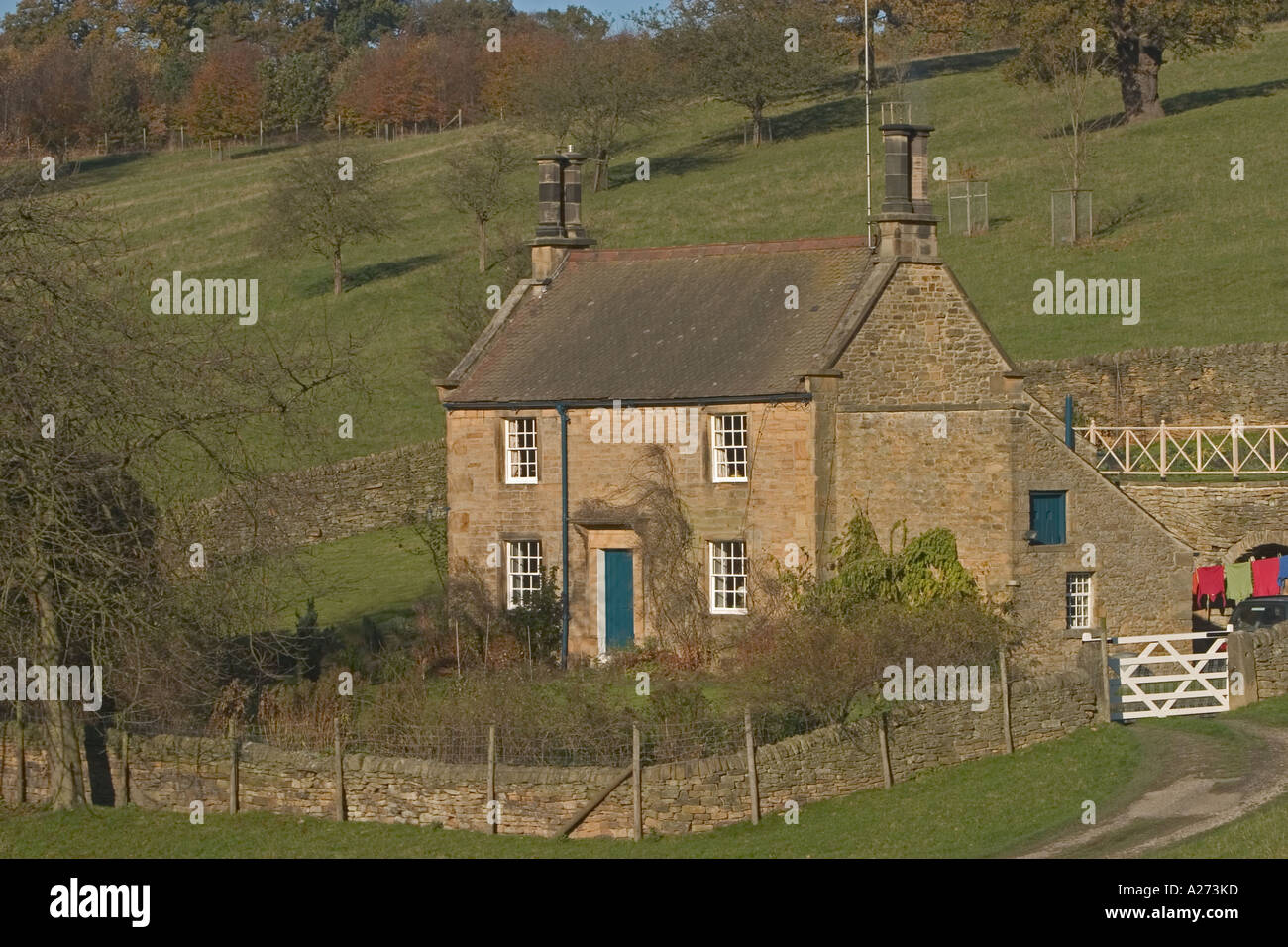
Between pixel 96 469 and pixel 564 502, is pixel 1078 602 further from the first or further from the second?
pixel 96 469

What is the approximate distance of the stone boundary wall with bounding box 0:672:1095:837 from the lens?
993 inches

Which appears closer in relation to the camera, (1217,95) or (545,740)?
(545,740)

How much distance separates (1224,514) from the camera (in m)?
41.8

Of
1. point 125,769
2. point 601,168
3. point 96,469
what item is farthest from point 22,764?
point 601,168

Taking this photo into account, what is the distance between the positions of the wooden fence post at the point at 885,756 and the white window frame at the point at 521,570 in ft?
43.7

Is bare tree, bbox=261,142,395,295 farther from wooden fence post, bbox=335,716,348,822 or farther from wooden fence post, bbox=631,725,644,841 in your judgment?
wooden fence post, bbox=631,725,644,841

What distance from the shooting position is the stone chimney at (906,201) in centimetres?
3697

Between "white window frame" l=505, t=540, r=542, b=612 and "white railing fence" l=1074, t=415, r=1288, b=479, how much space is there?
1475 centimetres

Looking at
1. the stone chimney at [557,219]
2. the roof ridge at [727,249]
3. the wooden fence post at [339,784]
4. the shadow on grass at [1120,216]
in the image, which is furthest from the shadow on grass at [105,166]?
the wooden fence post at [339,784]

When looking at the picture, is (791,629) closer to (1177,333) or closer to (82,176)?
(1177,333)

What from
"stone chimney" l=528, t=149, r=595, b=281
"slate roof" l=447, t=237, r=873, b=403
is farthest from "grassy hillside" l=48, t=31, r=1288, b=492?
"stone chimney" l=528, t=149, r=595, b=281

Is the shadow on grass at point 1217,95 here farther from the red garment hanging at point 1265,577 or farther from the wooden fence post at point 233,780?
the wooden fence post at point 233,780

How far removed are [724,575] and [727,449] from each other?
93.8 inches
